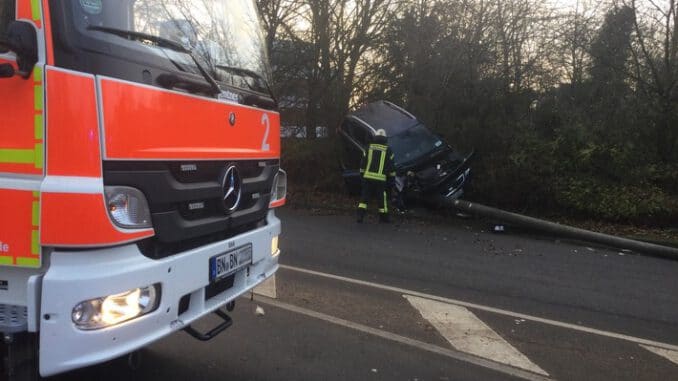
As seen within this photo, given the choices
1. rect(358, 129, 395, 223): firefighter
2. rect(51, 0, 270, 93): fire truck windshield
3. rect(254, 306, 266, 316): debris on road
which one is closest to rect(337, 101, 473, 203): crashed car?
rect(358, 129, 395, 223): firefighter

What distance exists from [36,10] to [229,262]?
1.70 meters

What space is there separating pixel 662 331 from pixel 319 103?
976 centimetres

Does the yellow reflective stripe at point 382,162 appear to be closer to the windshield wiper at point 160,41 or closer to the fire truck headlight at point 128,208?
the windshield wiper at point 160,41

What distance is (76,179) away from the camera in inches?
94.6

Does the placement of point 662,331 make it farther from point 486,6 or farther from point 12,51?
point 486,6

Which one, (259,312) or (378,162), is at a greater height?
(378,162)

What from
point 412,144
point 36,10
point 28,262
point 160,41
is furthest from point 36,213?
point 412,144

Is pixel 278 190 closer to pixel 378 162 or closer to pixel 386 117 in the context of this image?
pixel 378 162

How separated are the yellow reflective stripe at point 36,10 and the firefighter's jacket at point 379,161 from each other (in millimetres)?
8429

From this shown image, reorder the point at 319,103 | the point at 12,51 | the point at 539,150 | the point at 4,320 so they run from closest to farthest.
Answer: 1. the point at 12,51
2. the point at 4,320
3. the point at 539,150
4. the point at 319,103

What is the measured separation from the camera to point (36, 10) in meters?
2.42

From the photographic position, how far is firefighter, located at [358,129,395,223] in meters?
10.6

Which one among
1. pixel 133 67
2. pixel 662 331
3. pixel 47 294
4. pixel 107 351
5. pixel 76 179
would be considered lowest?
pixel 662 331

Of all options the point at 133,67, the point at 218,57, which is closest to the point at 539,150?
the point at 218,57
